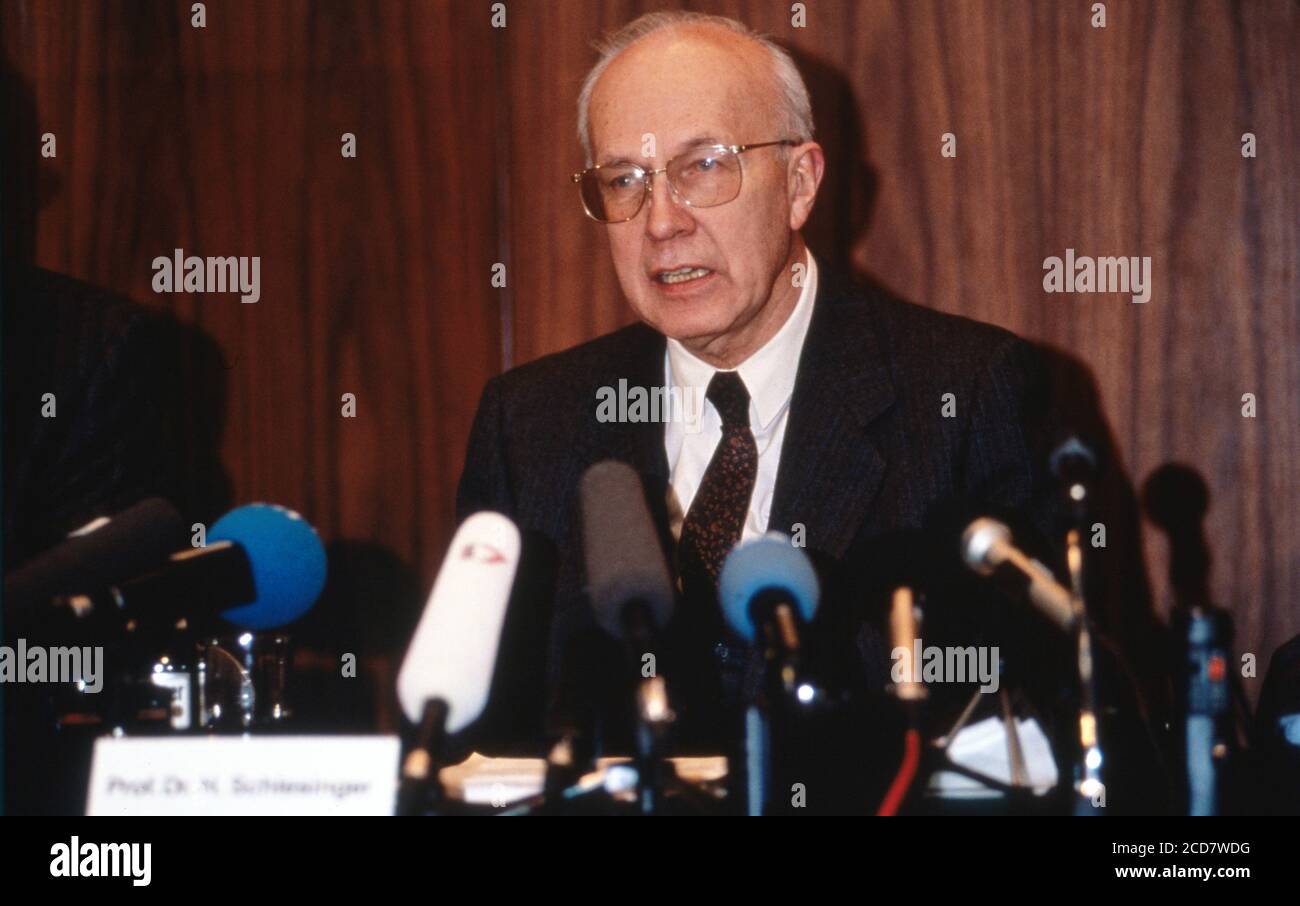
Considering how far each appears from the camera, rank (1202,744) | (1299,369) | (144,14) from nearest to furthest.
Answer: (1202,744)
(1299,369)
(144,14)

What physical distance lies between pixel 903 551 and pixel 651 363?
67 centimetres

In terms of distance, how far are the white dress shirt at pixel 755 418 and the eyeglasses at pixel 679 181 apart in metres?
0.28

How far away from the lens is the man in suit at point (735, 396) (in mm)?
1920

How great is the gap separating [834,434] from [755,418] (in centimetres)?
19

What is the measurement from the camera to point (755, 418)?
212 cm

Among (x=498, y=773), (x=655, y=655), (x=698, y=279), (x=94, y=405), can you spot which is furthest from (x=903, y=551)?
(x=94, y=405)

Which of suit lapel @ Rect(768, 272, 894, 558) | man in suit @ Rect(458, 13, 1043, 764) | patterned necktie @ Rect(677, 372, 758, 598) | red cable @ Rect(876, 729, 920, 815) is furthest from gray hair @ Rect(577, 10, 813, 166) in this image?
red cable @ Rect(876, 729, 920, 815)

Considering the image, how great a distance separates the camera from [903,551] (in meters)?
1.82

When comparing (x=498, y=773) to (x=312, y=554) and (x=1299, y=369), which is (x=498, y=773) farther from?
(x=1299, y=369)

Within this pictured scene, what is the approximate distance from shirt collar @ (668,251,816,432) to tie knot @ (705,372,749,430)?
1.2 inches

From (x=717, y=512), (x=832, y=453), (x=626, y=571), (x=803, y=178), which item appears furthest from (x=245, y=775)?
(x=803, y=178)

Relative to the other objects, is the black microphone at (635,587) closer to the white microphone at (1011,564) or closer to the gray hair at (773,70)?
the white microphone at (1011,564)

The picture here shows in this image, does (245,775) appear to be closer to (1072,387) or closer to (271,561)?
(271,561)

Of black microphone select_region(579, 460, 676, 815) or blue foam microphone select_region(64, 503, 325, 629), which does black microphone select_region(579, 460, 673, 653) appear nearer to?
black microphone select_region(579, 460, 676, 815)
